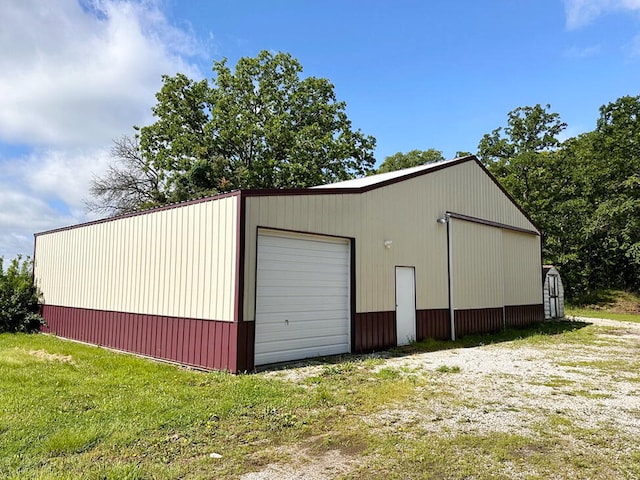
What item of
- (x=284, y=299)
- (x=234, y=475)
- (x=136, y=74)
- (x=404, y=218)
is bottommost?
(x=234, y=475)

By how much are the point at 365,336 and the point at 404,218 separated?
10.4ft

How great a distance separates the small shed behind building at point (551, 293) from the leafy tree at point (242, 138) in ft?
42.3

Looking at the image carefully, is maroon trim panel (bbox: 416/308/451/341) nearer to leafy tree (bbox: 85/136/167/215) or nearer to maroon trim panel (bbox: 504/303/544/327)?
maroon trim panel (bbox: 504/303/544/327)

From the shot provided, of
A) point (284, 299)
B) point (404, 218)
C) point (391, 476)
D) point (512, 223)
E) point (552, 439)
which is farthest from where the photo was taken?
point (512, 223)

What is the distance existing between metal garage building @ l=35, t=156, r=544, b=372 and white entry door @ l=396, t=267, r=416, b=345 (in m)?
0.03

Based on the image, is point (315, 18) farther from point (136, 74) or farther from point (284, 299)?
point (284, 299)

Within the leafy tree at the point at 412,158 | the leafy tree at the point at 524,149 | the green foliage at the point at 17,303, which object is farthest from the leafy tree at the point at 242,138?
the leafy tree at the point at 412,158

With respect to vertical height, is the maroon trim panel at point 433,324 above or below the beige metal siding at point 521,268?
below

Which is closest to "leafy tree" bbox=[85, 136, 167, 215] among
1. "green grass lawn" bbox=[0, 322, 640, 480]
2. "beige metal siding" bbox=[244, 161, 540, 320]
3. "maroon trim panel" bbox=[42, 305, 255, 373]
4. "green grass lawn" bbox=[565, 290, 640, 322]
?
"maroon trim panel" bbox=[42, 305, 255, 373]

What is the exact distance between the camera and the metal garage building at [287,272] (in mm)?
7648

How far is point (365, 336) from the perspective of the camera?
958 cm

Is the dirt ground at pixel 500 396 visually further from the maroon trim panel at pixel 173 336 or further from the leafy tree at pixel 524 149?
the leafy tree at pixel 524 149

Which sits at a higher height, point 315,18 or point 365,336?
point 315,18

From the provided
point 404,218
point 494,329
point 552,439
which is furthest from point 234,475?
point 494,329
